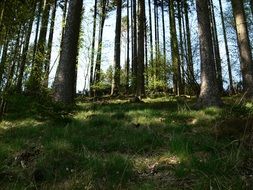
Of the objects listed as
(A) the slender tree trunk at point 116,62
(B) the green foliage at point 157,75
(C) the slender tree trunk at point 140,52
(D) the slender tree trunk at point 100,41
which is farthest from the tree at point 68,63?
(A) the slender tree trunk at point 116,62

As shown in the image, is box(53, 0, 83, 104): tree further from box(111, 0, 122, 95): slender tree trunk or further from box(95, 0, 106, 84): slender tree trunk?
box(111, 0, 122, 95): slender tree trunk

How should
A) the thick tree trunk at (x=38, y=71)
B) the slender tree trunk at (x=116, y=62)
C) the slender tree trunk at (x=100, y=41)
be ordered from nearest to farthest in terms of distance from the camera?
the thick tree trunk at (x=38, y=71)
the slender tree trunk at (x=100, y=41)
the slender tree trunk at (x=116, y=62)

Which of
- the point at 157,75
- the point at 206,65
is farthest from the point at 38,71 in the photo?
the point at 157,75

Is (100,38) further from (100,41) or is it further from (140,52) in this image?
(140,52)

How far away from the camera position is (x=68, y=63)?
39.8ft

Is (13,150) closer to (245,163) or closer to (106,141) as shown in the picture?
(106,141)

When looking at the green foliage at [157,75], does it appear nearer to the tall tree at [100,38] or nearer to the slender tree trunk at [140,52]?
the slender tree trunk at [140,52]

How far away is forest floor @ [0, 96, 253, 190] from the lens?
439cm

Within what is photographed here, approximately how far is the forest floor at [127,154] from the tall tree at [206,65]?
206cm

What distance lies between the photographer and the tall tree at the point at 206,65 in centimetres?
1103

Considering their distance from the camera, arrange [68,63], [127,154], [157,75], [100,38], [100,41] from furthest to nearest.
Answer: [100,38], [100,41], [157,75], [68,63], [127,154]

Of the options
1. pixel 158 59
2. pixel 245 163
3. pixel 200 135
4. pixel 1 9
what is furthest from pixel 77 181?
pixel 158 59

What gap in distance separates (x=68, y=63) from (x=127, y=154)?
6.85 meters

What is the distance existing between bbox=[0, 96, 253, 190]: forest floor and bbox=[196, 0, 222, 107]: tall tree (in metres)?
2.06
